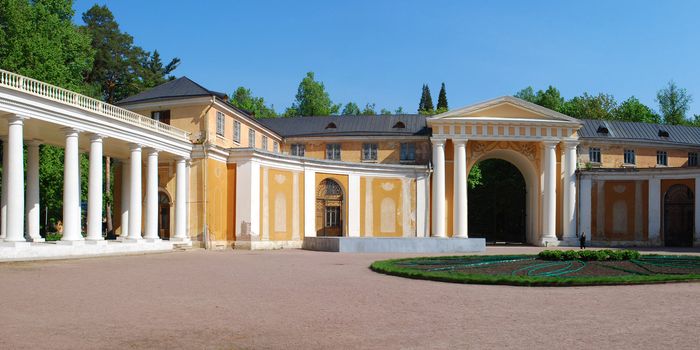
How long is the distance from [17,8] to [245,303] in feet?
117

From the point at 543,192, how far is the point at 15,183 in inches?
1452

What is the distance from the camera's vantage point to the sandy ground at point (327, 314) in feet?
31.1

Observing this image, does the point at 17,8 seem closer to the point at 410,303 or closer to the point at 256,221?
the point at 256,221

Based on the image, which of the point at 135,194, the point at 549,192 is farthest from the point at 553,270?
the point at 549,192

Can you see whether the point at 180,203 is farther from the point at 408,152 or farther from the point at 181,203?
the point at 408,152

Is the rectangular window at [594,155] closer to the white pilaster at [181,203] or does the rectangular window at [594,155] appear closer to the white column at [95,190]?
the white pilaster at [181,203]

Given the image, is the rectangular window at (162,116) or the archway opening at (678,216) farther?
the archway opening at (678,216)

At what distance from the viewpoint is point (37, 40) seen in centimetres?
4041

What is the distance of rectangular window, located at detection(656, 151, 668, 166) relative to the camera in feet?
184

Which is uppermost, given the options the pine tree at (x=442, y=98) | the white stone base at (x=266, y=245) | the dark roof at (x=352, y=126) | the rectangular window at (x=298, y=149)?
the pine tree at (x=442, y=98)

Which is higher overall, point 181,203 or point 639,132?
point 639,132

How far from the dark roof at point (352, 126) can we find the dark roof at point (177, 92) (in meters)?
13.3

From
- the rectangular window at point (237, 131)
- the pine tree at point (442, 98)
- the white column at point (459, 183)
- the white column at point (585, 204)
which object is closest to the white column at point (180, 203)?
the rectangular window at point (237, 131)

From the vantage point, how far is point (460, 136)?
159 ft
